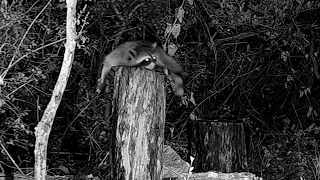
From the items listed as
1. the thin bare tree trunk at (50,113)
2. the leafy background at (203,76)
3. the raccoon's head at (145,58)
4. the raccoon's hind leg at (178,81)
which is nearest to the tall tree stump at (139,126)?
the raccoon's head at (145,58)

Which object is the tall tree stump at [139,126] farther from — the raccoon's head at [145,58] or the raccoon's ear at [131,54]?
the raccoon's ear at [131,54]

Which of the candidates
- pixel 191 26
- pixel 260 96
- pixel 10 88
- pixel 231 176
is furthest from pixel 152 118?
pixel 260 96

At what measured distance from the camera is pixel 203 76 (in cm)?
707

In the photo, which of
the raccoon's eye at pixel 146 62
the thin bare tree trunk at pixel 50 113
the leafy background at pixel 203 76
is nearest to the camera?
the thin bare tree trunk at pixel 50 113

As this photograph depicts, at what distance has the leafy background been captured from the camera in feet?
20.5

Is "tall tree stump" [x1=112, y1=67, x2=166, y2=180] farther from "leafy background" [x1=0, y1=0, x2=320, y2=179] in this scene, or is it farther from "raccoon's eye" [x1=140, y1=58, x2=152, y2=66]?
"leafy background" [x1=0, y1=0, x2=320, y2=179]

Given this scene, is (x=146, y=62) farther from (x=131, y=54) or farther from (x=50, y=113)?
(x=50, y=113)

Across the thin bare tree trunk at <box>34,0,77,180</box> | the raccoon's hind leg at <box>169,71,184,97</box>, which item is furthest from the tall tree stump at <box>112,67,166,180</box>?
the raccoon's hind leg at <box>169,71,184,97</box>

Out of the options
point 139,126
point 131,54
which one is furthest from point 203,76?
point 139,126

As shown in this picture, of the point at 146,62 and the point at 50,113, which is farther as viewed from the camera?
the point at 146,62

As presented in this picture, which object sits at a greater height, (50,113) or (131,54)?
(131,54)

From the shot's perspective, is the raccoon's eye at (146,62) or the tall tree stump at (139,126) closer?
the tall tree stump at (139,126)

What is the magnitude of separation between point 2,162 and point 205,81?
9.24 ft

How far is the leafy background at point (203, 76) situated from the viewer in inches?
246
